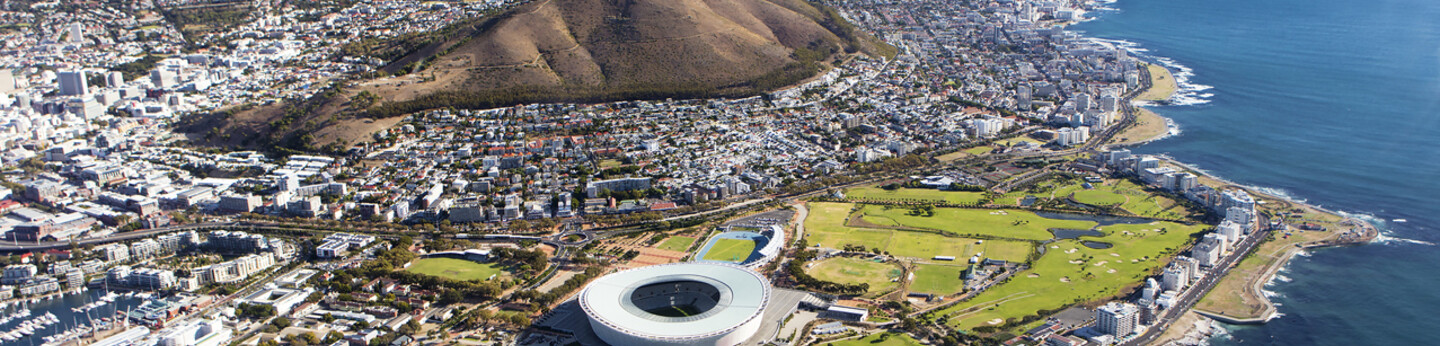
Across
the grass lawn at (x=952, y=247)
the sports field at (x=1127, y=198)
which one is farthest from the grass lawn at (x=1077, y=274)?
the sports field at (x=1127, y=198)

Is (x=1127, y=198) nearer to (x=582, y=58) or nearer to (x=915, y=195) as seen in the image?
(x=915, y=195)

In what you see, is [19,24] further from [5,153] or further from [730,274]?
[730,274]

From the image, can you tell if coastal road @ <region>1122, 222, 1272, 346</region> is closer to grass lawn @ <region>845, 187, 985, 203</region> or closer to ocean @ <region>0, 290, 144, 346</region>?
grass lawn @ <region>845, 187, 985, 203</region>

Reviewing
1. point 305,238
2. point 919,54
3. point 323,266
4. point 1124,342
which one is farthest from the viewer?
point 919,54

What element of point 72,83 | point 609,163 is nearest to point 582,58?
point 609,163

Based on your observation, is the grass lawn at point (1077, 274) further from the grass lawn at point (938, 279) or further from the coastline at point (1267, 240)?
the coastline at point (1267, 240)

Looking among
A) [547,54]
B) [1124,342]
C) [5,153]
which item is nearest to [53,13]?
[5,153]

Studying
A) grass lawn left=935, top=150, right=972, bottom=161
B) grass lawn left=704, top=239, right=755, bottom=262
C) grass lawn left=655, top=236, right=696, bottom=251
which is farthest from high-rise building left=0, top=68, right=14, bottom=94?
grass lawn left=935, top=150, right=972, bottom=161
